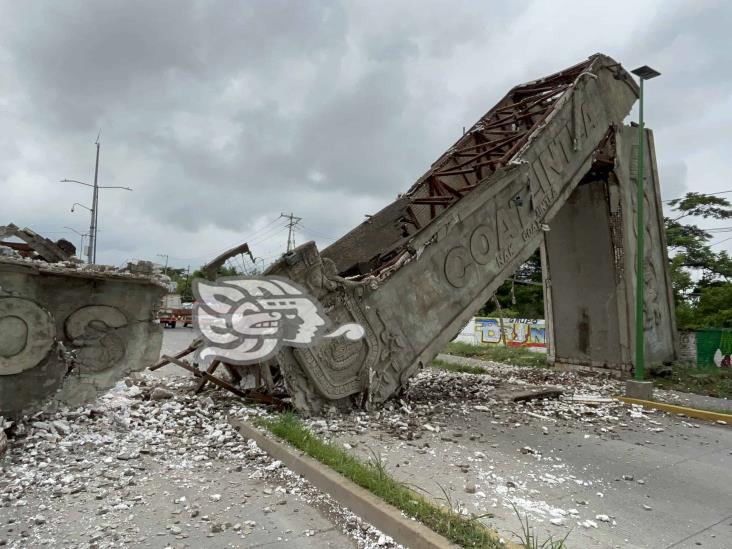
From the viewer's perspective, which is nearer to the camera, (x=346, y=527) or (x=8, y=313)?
(x=346, y=527)

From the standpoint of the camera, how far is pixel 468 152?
34.6 feet

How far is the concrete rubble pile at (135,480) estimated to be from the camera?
3.36 metres

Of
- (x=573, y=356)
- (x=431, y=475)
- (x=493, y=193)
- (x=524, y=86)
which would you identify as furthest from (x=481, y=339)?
(x=431, y=475)

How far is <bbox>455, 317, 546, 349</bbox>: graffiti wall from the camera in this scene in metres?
21.8

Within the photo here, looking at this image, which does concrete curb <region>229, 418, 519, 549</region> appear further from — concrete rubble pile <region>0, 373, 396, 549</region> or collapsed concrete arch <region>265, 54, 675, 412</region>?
collapsed concrete arch <region>265, 54, 675, 412</region>

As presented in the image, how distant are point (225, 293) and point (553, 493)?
17.0 feet

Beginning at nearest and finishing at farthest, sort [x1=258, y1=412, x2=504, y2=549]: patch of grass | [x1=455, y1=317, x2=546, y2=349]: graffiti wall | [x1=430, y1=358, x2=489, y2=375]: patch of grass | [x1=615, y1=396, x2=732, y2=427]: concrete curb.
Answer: [x1=258, y1=412, x2=504, y2=549]: patch of grass → [x1=615, y1=396, x2=732, y2=427]: concrete curb → [x1=430, y1=358, x2=489, y2=375]: patch of grass → [x1=455, y1=317, x2=546, y2=349]: graffiti wall

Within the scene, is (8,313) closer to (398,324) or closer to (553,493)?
(398,324)

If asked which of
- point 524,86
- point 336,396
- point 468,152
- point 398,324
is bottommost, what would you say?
point 336,396

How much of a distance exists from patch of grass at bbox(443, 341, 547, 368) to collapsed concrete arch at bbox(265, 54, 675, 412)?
1.04 metres

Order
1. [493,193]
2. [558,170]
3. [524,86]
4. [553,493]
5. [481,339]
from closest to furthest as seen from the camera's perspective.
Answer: [553,493] < [493,193] < [558,170] < [524,86] < [481,339]

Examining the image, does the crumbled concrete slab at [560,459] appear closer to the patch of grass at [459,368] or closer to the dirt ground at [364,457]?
the dirt ground at [364,457]

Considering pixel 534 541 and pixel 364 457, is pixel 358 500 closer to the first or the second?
pixel 364 457

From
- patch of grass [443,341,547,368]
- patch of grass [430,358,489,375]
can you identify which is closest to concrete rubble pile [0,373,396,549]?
patch of grass [430,358,489,375]
